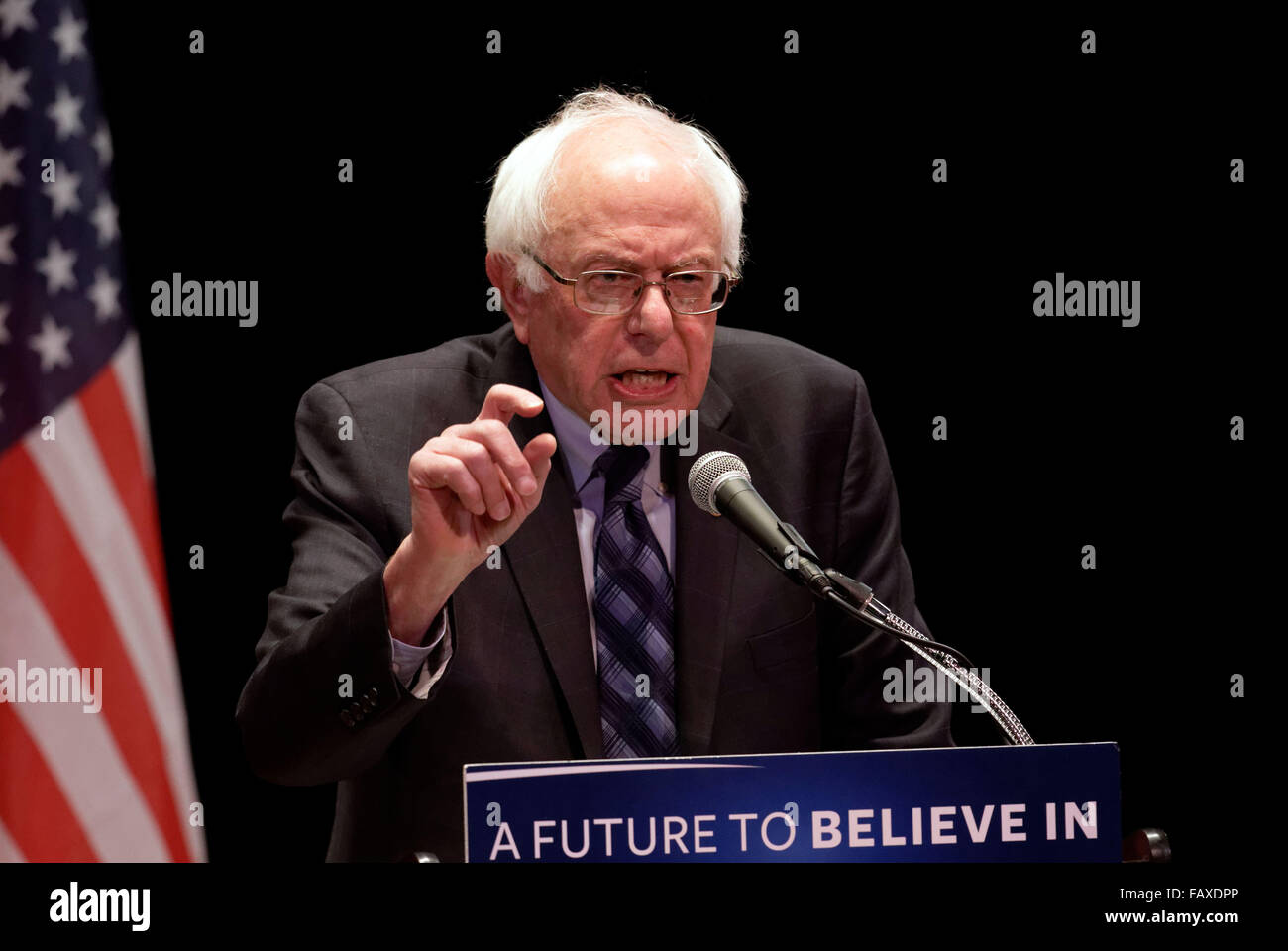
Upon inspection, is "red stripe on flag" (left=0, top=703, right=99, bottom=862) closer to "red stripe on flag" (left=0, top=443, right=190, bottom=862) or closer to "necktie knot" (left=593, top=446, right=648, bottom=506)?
"red stripe on flag" (left=0, top=443, right=190, bottom=862)

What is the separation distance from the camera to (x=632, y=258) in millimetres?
2133

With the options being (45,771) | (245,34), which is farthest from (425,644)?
(245,34)

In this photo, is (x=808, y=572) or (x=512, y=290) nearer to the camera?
(x=808, y=572)

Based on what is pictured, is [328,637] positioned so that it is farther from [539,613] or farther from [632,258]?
[632,258]

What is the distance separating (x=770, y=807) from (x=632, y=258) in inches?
38.3

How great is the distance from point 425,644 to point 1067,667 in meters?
1.62

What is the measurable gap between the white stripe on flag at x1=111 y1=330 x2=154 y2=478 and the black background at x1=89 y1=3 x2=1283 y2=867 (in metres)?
0.05

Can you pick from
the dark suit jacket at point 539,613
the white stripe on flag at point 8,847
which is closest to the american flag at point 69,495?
the white stripe on flag at point 8,847

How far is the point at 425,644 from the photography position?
1833 mm

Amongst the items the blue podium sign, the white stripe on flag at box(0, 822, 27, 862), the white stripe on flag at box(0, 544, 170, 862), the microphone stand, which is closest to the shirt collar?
the microphone stand

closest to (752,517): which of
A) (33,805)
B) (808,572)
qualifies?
(808,572)

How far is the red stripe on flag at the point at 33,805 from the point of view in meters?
2.72

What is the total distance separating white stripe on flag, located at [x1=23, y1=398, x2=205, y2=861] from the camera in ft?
9.06

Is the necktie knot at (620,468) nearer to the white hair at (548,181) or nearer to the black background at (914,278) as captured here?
the white hair at (548,181)
